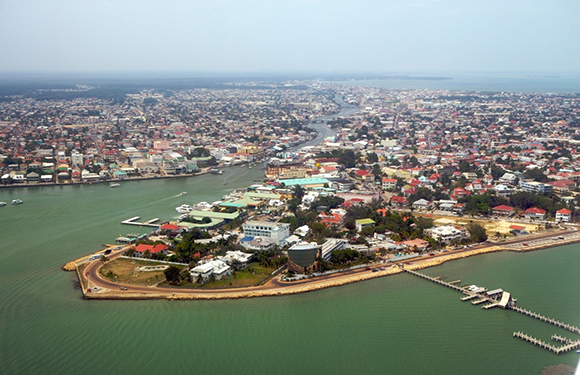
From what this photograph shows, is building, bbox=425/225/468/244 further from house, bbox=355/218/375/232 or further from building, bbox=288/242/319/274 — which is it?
building, bbox=288/242/319/274

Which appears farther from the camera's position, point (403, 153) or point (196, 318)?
point (403, 153)

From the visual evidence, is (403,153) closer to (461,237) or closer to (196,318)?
(461,237)

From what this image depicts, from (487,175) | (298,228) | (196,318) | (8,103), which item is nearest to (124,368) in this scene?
(196,318)

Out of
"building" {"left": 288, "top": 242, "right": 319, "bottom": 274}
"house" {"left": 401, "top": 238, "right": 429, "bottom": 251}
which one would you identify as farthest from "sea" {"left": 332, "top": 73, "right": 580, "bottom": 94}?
"building" {"left": 288, "top": 242, "right": 319, "bottom": 274}

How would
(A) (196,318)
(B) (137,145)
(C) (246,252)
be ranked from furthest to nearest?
(B) (137,145), (C) (246,252), (A) (196,318)

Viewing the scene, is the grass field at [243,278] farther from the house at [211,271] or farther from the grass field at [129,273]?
the grass field at [129,273]

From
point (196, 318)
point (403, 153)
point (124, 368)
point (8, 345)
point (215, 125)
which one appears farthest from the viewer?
point (215, 125)

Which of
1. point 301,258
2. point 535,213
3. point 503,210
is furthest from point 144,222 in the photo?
point 535,213

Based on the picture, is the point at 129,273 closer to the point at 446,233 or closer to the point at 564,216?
the point at 446,233
